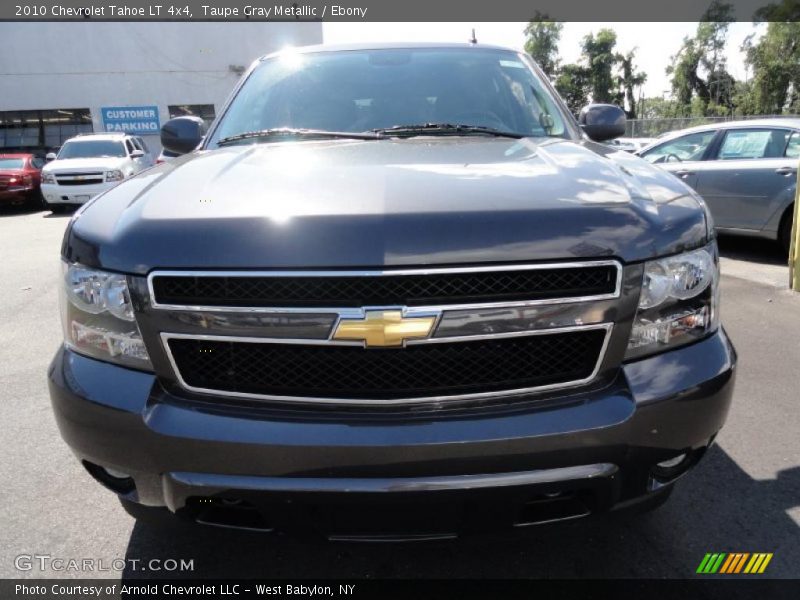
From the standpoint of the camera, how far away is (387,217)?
1586 millimetres

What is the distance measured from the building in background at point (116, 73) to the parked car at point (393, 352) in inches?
1110

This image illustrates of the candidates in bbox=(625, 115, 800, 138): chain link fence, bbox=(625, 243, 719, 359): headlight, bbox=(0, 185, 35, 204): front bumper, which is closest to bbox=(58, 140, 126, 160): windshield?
bbox=(0, 185, 35, 204): front bumper

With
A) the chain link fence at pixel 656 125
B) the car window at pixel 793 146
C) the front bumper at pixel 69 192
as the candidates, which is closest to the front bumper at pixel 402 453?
the car window at pixel 793 146

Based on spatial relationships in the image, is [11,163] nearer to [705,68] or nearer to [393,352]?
[393,352]

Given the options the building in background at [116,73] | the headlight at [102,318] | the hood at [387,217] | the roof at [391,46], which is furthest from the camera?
the building in background at [116,73]

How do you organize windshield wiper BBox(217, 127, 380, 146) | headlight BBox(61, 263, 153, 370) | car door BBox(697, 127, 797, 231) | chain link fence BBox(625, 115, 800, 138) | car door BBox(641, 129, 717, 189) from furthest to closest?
1. chain link fence BBox(625, 115, 800, 138)
2. car door BBox(641, 129, 717, 189)
3. car door BBox(697, 127, 797, 231)
4. windshield wiper BBox(217, 127, 380, 146)
5. headlight BBox(61, 263, 153, 370)

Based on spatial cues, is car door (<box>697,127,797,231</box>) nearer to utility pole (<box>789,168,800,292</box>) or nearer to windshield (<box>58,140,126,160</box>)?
utility pole (<box>789,168,800,292</box>)

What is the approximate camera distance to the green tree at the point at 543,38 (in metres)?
55.9

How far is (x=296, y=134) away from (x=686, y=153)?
22.4 ft

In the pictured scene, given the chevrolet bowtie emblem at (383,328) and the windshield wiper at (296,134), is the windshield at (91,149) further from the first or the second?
the chevrolet bowtie emblem at (383,328)

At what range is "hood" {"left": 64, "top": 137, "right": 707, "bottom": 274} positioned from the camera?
156 centimetres

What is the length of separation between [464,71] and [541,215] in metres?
1.81

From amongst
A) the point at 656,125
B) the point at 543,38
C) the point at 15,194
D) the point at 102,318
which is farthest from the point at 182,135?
the point at 543,38

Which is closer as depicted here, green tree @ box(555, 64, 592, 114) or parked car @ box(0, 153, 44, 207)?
parked car @ box(0, 153, 44, 207)
